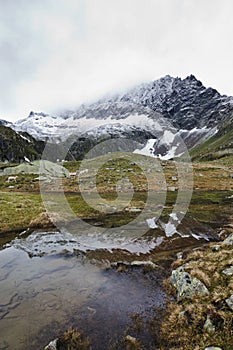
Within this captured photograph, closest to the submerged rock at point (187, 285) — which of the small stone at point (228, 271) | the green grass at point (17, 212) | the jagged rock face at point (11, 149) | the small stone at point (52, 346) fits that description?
the small stone at point (228, 271)

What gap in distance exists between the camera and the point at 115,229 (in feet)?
94.0

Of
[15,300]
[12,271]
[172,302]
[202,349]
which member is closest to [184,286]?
[172,302]

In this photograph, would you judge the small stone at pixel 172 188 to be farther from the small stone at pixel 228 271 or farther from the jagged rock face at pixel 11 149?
the jagged rock face at pixel 11 149

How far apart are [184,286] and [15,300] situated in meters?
10.4

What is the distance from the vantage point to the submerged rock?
13637 mm

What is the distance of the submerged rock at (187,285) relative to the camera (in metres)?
13.6

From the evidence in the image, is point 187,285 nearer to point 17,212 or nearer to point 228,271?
point 228,271

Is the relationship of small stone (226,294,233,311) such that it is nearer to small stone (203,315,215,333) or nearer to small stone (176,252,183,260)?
small stone (203,315,215,333)

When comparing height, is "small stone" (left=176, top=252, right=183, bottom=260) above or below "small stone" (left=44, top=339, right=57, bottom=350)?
above

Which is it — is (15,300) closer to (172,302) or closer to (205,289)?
(172,302)

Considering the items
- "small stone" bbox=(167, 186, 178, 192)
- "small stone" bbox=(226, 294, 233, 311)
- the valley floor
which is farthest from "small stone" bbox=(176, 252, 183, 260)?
"small stone" bbox=(167, 186, 178, 192)

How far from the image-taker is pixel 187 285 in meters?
14.3

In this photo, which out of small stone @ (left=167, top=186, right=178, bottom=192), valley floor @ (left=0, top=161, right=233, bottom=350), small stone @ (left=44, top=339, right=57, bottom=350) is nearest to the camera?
small stone @ (left=44, top=339, right=57, bottom=350)

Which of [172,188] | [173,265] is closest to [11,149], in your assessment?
[172,188]
